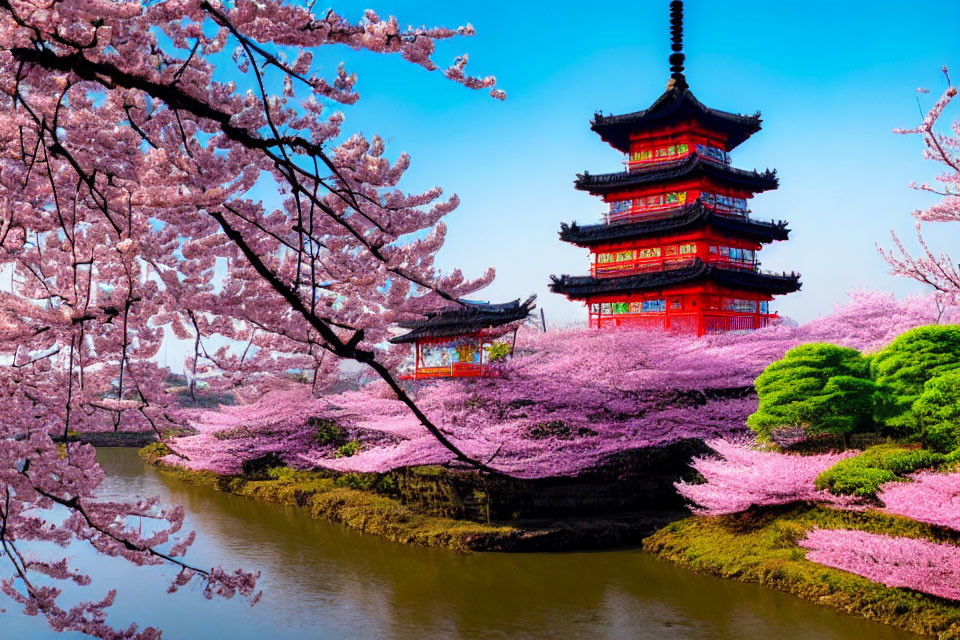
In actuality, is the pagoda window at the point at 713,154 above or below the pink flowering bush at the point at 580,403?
above

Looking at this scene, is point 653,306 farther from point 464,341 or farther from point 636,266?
point 464,341

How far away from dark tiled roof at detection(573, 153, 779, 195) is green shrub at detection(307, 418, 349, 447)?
1174cm

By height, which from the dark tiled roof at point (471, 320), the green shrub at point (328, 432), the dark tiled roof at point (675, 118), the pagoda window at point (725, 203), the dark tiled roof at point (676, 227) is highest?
the dark tiled roof at point (675, 118)

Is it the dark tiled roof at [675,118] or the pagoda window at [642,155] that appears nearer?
the dark tiled roof at [675,118]

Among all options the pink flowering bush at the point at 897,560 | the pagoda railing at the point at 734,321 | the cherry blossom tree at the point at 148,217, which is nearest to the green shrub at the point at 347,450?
the pagoda railing at the point at 734,321

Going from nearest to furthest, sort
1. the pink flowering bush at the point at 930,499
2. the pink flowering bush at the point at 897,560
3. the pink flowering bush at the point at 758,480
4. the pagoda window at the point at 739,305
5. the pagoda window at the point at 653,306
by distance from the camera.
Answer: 1. the pink flowering bush at the point at 897,560
2. the pink flowering bush at the point at 930,499
3. the pink flowering bush at the point at 758,480
4. the pagoda window at the point at 653,306
5. the pagoda window at the point at 739,305

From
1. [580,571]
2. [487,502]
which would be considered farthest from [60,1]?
[487,502]

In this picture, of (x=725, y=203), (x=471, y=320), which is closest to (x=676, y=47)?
(x=725, y=203)

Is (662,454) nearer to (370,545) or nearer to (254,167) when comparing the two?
(370,545)

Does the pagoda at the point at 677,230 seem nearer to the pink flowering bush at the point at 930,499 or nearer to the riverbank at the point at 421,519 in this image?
the riverbank at the point at 421,519

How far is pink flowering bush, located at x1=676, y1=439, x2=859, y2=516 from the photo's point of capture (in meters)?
13.1

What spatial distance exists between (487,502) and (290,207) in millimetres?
12566

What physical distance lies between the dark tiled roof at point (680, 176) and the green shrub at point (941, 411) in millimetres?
13290

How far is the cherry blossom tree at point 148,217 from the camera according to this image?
2.85 metres
